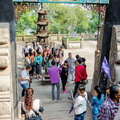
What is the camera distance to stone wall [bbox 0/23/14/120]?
3783mm

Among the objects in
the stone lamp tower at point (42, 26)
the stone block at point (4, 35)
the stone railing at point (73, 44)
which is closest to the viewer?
the stone block at point (4, 35)

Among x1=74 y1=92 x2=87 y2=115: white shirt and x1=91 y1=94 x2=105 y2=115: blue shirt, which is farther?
x1=91 y1=94 x2=105 y2=115: blue shirt

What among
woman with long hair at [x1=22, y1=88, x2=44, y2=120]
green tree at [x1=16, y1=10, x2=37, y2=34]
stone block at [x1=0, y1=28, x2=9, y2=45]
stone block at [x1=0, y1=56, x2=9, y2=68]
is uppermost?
green tree at [x1=16, y1=10, x2=37, y2=34]

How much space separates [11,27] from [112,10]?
8.15 feet

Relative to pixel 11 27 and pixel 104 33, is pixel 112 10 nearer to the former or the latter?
pixel 104 33

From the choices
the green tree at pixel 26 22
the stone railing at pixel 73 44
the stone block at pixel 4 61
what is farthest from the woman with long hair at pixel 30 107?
the green tree at pixel 26 22

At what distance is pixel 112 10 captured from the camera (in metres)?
4.93

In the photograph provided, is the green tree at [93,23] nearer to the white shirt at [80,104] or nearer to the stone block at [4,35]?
the stone block at [4,35]

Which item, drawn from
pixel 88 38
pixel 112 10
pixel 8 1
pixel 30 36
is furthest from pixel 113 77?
pixel 88 38

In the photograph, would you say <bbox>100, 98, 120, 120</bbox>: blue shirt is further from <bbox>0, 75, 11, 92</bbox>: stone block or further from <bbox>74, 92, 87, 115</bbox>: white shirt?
<bbox>0, 75, 11, 92</bbox>: stone block

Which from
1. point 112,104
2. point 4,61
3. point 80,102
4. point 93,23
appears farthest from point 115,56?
point 93,23

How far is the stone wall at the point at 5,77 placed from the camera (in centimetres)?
378

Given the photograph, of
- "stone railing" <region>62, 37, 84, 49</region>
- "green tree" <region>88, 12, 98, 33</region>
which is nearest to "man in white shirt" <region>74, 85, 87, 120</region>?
"stone railing" <region>62, 37, 84, 49</region>

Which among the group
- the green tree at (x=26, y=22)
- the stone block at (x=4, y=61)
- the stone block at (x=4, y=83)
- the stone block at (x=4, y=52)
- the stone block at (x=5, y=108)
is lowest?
the stone block at (x=5, y=108)
